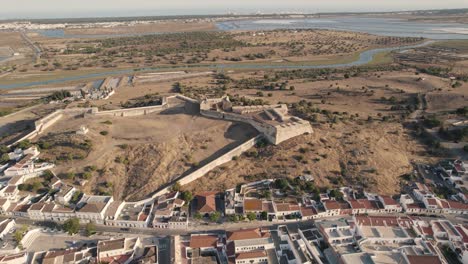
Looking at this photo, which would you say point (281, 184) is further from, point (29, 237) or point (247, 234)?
point (29, 237)

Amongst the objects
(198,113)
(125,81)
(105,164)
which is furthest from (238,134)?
(125,81)

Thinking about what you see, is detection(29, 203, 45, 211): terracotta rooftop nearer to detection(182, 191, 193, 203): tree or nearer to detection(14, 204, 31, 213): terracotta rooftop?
detection(14, 204, 31, 213): terracotta rooftop

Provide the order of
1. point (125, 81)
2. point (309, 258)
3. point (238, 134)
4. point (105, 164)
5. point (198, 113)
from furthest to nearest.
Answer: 1. point (125, 81)
2. point (198, 113)
3. point (238, 134)
4. point (105, 164)
5. point (309, 258)

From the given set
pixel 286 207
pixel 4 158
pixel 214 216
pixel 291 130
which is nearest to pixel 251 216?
pixel 214 216

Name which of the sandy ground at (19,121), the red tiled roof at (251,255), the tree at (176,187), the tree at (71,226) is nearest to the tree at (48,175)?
the tree at (71,226)

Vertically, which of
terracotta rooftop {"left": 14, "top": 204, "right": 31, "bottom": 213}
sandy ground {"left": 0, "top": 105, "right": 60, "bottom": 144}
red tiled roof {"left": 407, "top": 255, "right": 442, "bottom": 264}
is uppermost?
sandy ground {"left": 0, "top": 105, "right": 60, "bottom": 144}

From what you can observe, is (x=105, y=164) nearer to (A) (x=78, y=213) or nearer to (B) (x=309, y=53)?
(A) (x=78, y=213)

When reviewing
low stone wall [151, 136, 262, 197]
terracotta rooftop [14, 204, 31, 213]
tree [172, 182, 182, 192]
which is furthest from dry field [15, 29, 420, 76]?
terracotta rooftop [14, 204, 31, 213]
